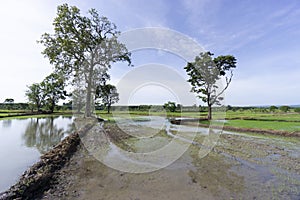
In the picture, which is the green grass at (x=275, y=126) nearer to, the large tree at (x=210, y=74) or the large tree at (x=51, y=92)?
the large tree at (x=210, y=74)

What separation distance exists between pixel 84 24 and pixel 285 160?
22.4m

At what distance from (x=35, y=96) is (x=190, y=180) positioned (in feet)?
178

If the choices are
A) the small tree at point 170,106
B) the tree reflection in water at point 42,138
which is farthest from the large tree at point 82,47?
the small tree at point 170,106

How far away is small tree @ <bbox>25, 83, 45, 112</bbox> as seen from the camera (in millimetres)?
45844

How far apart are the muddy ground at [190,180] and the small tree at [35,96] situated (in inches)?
1946

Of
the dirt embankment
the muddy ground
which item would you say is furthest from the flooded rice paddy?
the dirt embankment

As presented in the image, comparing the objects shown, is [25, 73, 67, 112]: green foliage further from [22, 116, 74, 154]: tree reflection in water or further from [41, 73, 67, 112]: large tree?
[22, 116, 74, 154]: tree reflection in water

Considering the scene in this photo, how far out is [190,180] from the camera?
4.87m

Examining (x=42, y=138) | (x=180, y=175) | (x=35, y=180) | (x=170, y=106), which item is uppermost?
(x=170, y=106)

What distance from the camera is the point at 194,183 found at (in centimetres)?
468

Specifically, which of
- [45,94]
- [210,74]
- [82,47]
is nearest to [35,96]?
[45,94]

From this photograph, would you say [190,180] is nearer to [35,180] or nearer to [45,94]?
[35,180]

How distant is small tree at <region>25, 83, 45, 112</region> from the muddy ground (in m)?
49.4

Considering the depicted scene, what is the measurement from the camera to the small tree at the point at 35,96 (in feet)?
150
